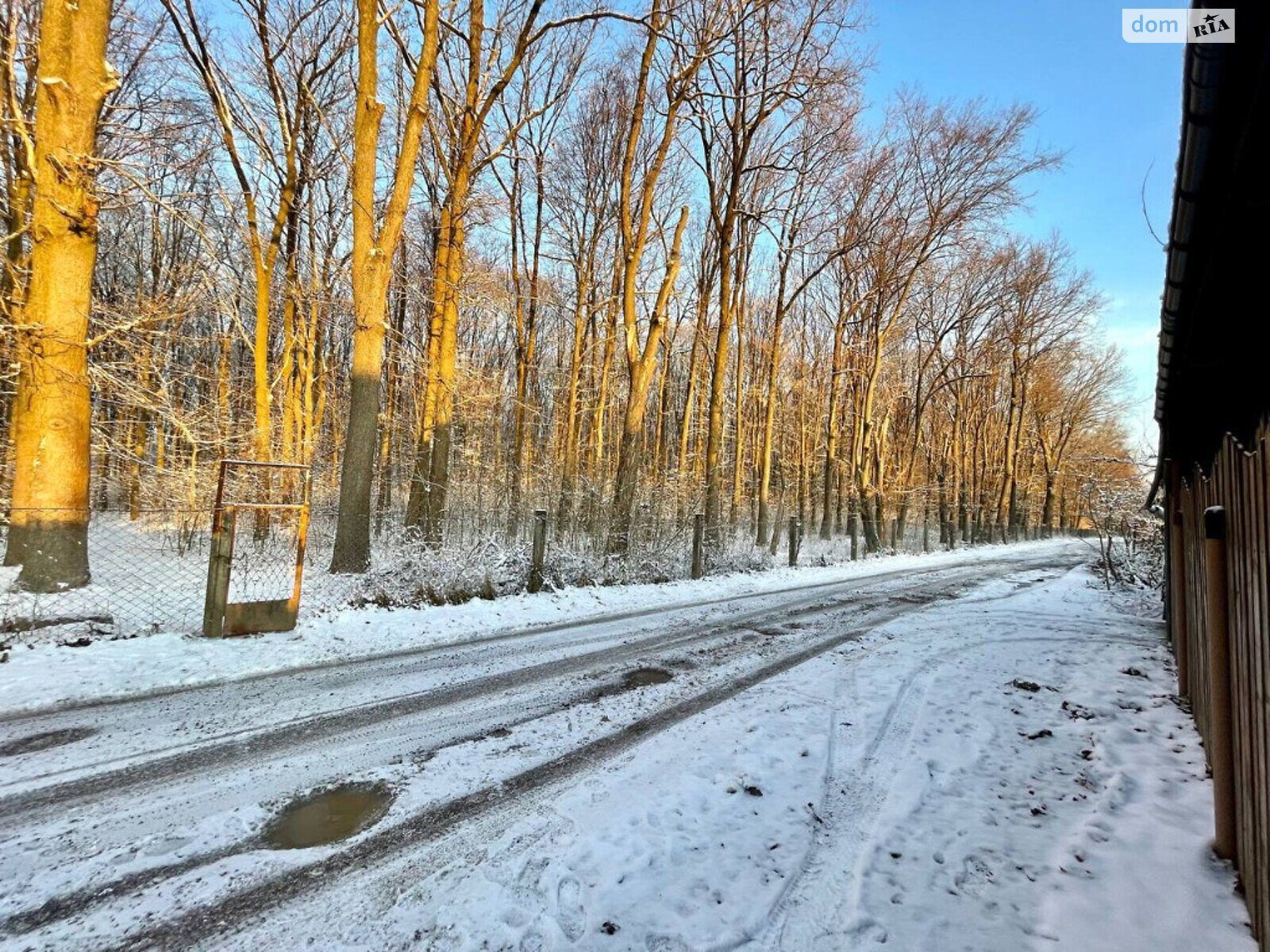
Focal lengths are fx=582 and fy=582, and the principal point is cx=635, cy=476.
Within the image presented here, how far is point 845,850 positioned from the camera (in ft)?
8.64

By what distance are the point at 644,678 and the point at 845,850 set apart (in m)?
2.64

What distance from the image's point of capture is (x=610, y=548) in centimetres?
1148

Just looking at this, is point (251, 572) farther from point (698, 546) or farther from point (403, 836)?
point (698, 546)

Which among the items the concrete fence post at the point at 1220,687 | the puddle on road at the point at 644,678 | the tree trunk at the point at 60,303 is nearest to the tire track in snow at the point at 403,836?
the puddle on road at the point at 644,678

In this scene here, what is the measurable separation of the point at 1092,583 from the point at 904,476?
1761 cm

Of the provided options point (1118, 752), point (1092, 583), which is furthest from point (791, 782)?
point (1092, 583)

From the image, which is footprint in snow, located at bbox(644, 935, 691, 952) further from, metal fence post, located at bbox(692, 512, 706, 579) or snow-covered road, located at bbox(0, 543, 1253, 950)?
metal fence post, located at bbox(692, 512, 706, 579)

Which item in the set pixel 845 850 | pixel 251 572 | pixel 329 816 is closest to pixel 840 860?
pixel 845 850

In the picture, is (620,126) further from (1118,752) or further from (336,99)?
(1118,752)

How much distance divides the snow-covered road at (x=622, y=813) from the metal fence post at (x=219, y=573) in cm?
130

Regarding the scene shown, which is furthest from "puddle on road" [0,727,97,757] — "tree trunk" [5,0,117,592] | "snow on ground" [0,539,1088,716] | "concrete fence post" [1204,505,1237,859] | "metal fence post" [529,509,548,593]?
"concrete fence post" [1204,505,1237,859]

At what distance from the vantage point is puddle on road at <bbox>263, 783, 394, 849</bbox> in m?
2.56

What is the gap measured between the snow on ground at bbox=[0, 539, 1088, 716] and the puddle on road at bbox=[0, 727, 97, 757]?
584mm

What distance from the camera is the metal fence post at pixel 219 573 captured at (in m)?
5.54
